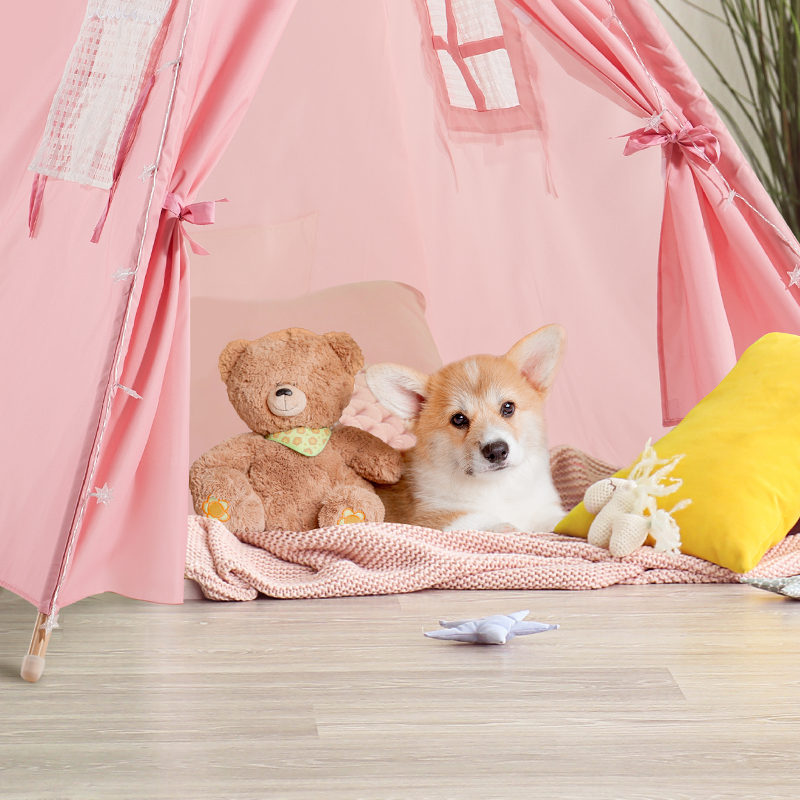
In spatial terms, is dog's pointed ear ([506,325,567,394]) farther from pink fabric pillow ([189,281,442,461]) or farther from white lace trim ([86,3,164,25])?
white lace trim ([86,3,164,25])

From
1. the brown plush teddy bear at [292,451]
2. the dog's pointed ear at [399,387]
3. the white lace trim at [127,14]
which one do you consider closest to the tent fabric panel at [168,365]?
the white lace trim at [127,14]

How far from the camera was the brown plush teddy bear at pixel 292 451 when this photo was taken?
6.18 ft

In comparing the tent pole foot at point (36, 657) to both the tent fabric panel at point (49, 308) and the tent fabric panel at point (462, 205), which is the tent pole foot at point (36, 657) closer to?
the tent fabric panel at point (49, 308)

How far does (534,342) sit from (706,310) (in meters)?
0.43

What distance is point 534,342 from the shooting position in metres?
2.06

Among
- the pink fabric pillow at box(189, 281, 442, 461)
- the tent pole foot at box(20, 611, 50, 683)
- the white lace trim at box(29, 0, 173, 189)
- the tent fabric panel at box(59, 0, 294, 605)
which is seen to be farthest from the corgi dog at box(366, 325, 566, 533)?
the tent pole foot at box(20, 611, 50, 683)

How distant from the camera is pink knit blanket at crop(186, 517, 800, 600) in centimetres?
164

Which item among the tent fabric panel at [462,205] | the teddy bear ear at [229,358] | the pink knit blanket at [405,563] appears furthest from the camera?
the tent fabric panel at [462,205]

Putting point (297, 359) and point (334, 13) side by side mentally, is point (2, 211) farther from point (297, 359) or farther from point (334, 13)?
point (334, 13)

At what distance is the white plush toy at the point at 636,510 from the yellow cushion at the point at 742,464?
1.0 inches

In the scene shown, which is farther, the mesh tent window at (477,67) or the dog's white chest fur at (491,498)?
the mesh tent window at (477,67)

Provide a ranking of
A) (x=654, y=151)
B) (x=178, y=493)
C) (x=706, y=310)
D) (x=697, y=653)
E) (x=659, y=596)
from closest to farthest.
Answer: (x=697, y=653) → (x=178, y=493) → (x=659, y=596) → (x=706, y=310) → (x=654, y=151)

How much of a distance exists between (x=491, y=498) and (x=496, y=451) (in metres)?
0.15

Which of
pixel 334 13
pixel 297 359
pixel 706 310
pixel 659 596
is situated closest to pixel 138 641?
pixel 297 359
